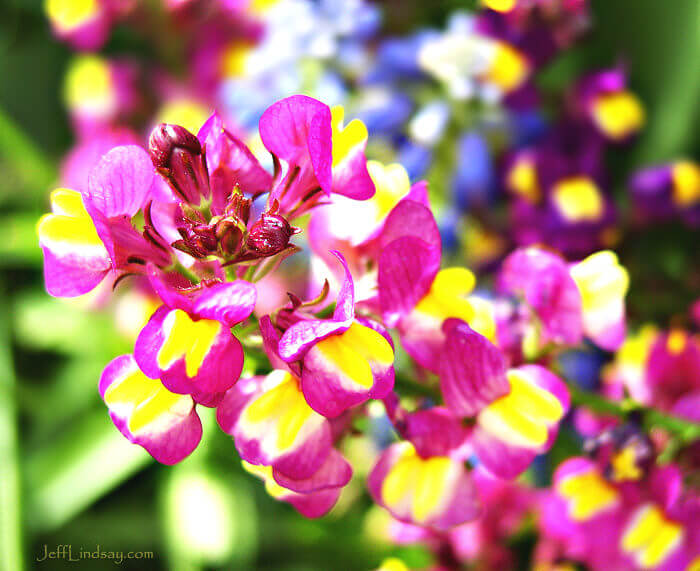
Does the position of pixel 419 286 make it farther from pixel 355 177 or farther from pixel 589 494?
pixel 589 494

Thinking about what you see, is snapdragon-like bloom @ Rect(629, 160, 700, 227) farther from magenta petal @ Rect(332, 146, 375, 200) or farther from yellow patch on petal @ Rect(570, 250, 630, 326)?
magenta petal @ Rect(332, 146, 375, 200)

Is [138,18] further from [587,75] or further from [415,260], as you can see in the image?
[415,260]

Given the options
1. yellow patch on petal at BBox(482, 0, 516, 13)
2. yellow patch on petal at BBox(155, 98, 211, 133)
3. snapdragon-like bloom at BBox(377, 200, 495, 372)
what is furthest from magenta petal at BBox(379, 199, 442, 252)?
yellow patch on petal at BBox(155, 98, 211, 133)

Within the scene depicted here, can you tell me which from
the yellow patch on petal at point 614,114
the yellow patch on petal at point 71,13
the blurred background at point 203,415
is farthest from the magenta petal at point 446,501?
the yellow patch on petal at point 71,13

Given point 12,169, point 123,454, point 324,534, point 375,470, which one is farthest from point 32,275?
point 375,470

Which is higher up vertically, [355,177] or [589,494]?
[355,177]

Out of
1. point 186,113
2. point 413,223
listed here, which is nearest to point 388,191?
point 413,223
